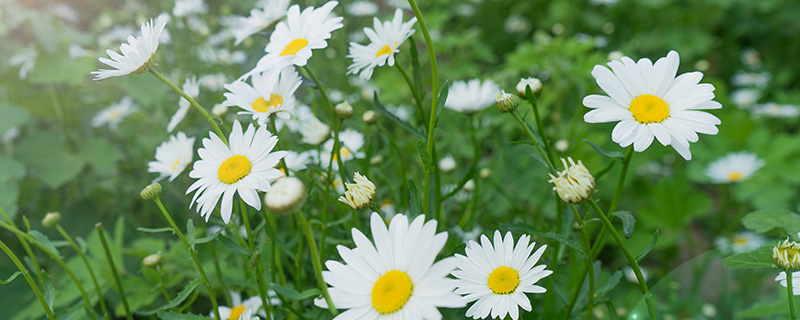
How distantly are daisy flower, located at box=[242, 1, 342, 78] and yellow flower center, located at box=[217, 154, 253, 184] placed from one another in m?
0.10

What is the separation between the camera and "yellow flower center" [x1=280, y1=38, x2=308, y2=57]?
0.58 metres

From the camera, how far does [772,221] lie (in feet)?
2.06

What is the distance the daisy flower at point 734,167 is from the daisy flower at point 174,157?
134 cm

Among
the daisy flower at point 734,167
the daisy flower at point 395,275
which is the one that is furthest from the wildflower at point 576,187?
the daisy flower at point 734,167

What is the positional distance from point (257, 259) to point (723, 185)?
5.16 ft

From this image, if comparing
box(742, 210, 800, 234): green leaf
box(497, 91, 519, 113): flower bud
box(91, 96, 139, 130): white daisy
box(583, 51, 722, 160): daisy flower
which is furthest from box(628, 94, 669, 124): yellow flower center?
box(91, 96, 139, 130): white daisy

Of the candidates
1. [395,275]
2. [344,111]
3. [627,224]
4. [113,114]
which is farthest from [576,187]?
[113,114]

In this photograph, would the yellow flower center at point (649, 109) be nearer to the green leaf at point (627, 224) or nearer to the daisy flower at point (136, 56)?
the green leaf at point (627, 224)

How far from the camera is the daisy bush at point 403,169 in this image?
1.64 feet

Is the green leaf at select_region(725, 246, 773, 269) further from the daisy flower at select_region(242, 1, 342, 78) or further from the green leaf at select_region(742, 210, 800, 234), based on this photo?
the daisy flower at select_region(242, 1, 342, 78)

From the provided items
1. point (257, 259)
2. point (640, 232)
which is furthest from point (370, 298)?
point (640, 232)

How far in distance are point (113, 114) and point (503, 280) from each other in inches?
65.4

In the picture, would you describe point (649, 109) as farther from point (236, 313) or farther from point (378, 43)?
point (236, 313)

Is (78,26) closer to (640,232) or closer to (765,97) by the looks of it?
(640,232)
